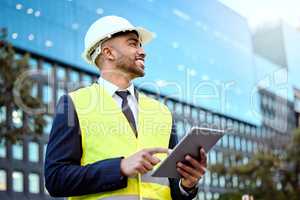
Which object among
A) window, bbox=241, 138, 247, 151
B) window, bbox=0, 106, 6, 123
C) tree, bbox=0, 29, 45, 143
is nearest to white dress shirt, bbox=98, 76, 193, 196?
tree, bbox=0, 29, 45, 143

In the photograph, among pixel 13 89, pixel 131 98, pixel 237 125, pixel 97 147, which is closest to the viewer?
pixel 97 147

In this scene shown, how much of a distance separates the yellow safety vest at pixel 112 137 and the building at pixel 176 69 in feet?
15.3

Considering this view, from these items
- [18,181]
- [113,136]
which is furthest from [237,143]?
[113,136]

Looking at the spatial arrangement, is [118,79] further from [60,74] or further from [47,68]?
[60,74]

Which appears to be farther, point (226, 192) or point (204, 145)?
point (226, 192)

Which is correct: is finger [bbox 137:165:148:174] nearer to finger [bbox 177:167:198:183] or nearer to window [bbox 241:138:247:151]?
finger [bbox 177:167:198:183]

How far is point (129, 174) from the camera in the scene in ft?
4.67

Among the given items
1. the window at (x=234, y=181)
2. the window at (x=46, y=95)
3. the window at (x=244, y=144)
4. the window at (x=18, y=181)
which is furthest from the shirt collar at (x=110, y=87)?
the window at (x=244, y=144)

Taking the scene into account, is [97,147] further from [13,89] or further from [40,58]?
[40,58]

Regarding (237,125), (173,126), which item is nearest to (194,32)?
(237,125)

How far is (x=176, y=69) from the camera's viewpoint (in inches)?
551

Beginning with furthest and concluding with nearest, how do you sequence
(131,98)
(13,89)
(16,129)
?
(16,129) < (13,89) < (131,98)

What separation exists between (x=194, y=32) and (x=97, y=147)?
1619 centimetres

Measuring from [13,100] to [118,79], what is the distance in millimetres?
7920
